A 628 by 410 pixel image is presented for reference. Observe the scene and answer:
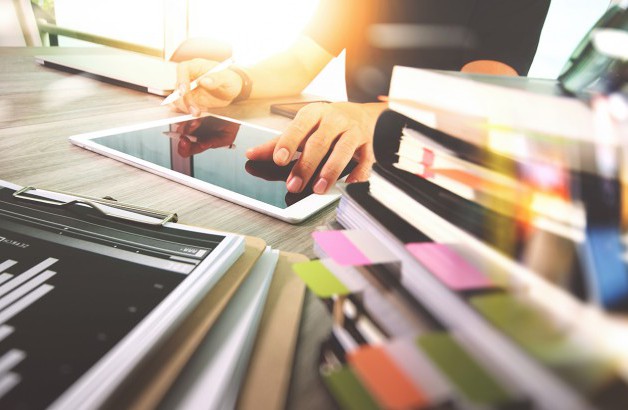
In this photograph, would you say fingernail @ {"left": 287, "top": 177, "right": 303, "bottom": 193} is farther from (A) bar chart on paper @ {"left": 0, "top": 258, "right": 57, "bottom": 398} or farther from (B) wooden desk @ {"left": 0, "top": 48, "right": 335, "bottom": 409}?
(A) bar chart on paper @ {"left": 0, "top": 258, "right": 57, "bottom": 398}

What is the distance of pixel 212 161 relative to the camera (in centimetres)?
66

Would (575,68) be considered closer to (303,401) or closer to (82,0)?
(303,401)

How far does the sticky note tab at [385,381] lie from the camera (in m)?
0.16

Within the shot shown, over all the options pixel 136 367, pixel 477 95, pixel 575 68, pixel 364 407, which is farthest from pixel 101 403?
pixel 575 68

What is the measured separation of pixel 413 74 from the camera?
0.30 metres

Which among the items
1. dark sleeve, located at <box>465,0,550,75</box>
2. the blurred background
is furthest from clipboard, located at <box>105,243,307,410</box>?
dark sleeve, located at <box>465,0,550,75</box>

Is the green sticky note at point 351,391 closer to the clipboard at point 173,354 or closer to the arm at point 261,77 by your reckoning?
the clipboard at point 173,354

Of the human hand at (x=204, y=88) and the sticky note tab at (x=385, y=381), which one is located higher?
the sticky note tab at (x=385, y=381)

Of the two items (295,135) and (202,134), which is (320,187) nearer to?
(295,135)

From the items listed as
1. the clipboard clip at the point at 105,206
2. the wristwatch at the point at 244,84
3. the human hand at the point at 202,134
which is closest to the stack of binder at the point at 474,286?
the clipboard clip at the point at 105,206

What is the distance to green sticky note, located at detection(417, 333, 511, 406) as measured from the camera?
16cm

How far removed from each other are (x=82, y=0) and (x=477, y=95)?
1.61 m

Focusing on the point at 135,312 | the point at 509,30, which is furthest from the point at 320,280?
the point at 509,30

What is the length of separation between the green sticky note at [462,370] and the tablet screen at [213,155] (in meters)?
0.37
